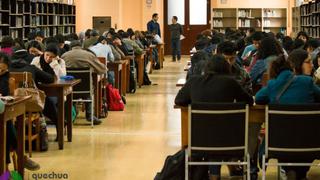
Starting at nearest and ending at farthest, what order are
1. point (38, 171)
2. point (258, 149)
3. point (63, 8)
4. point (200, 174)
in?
1. point (200, 174)
2. point (258, 149)
3. point (38, 171)
4. point (63, 8)

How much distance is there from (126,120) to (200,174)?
466 cm

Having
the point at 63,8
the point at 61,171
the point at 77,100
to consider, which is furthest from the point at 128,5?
the point at 61,171

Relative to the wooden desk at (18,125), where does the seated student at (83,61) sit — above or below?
above

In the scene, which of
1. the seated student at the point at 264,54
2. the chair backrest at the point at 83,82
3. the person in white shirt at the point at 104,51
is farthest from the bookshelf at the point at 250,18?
the seated student at the point at 264,54

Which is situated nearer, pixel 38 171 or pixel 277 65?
pixel 277 65

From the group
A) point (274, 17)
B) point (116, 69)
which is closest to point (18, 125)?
point (116, 69)

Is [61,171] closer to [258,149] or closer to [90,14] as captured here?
[258,149]

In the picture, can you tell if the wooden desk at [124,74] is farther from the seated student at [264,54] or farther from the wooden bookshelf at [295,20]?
the wooden bookshelf at [295,20]

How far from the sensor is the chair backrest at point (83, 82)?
9.09m

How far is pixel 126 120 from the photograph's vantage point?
10.1 meters

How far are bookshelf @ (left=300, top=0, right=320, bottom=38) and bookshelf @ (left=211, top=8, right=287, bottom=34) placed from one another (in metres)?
3.95

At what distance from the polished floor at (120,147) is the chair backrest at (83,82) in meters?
0.48

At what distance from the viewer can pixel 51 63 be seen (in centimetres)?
838

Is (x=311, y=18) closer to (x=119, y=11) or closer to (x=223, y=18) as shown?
(x=223, y=18)
